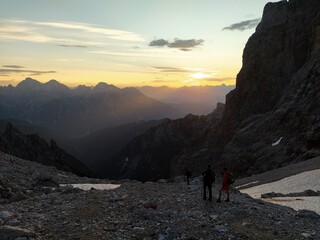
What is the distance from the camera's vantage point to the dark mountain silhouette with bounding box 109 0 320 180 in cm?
8681

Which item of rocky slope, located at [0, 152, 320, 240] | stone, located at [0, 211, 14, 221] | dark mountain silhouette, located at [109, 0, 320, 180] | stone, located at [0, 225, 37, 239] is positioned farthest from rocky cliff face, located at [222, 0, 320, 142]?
stone, located at [0, 225, 37, 239]

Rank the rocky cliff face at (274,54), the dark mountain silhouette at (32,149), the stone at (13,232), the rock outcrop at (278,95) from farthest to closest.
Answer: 1. the dark mountain silhouette at (32,149)
2. the rocky cliff face at (274,54)
3. the rock outcrop at (278,95)
4. the stone at (13,232)

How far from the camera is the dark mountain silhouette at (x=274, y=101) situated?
285ft

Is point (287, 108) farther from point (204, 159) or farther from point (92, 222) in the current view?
point (92, 222)

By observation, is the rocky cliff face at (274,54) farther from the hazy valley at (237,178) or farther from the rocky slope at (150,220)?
the rocky slope at (150,220)

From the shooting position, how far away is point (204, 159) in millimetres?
153500

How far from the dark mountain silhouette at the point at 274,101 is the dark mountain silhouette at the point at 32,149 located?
50.2m

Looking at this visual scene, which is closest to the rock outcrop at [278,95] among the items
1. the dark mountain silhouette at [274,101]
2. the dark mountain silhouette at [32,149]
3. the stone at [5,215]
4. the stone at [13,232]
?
the dark mountain silhouette at [274,101]

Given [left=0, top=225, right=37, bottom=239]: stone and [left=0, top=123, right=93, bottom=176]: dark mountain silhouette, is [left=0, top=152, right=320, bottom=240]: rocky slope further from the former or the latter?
[left=0, top=123, right=93, bottom=176]: dark mountain silhouette

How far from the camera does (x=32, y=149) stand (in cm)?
15550

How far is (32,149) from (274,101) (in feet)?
301

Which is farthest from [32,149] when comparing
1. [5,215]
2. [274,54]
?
[5,215]

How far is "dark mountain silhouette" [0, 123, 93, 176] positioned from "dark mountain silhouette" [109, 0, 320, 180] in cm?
5024

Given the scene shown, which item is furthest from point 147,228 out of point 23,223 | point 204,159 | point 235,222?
point 204,159
